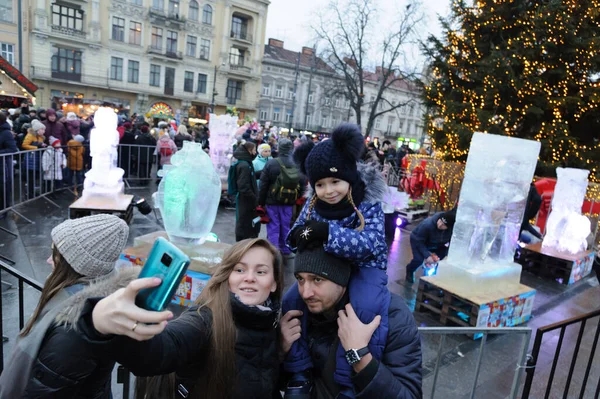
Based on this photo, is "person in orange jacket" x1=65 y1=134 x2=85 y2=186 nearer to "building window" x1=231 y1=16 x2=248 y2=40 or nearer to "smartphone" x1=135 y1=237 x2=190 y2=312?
"smartphone" x1=135 y1=237 x2=190 y2=312

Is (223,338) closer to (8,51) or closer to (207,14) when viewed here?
(8,51)

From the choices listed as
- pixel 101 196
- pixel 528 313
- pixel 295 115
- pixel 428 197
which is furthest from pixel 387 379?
pixel 295 115

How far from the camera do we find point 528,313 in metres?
5.34

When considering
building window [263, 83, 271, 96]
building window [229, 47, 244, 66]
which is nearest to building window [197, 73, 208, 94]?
building window [229, 47, 244, 66]

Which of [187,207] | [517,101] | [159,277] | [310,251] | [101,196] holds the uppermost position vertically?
[517,101]

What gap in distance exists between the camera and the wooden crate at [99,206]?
20.7ft

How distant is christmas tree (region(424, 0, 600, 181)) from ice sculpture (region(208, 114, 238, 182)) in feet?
21.4

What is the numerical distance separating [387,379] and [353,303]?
310 millimetres

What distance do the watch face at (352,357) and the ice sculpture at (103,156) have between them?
6.50 meters

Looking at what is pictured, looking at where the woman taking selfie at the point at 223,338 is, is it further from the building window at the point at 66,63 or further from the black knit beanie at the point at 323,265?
the building window at the point at 66,63

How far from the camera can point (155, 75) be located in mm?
38844

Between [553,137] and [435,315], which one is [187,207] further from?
[553,137]

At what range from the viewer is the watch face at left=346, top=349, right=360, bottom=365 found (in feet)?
5.04

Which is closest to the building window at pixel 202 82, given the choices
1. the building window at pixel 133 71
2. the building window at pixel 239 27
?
the building window at pixel 239 27
